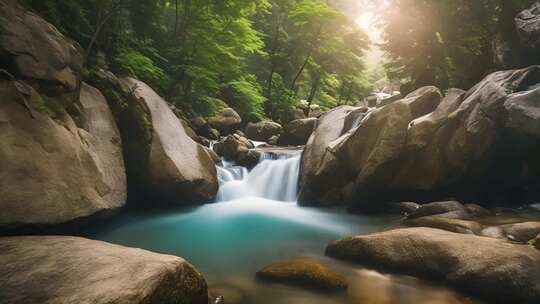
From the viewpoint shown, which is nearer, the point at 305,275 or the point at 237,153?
the point at 305,275

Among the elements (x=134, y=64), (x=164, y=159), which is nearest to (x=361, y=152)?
(x=164, y=159)

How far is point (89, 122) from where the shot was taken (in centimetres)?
809

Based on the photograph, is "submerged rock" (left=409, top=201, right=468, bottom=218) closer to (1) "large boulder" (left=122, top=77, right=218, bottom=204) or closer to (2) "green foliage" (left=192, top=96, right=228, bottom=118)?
(1) "large boulder" (left=122, top=77, right=218, bottom=204)

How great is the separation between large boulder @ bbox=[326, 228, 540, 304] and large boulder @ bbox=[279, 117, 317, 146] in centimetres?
1413

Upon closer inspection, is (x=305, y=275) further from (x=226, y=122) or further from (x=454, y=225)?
(x=226, y=122)

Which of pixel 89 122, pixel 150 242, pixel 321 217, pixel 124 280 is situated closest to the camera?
pixel 124 280

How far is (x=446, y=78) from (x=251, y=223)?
1104 cm

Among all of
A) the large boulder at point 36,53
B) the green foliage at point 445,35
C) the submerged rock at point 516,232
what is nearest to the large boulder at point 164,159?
the large boulder at point 36,53

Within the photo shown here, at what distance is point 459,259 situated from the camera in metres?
4.98

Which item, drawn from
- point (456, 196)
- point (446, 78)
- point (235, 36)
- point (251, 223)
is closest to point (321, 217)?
point (251, 223)

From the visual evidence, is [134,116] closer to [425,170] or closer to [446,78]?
[425,170]

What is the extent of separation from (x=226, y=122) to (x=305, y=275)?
Answer: 1673 cm

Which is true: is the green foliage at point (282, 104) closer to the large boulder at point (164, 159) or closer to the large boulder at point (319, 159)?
the large boulder at point (319, 159)

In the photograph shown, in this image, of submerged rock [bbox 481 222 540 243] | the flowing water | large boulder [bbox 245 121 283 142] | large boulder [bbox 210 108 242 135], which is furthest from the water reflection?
large boulder [bbox 245 121 283 142]
